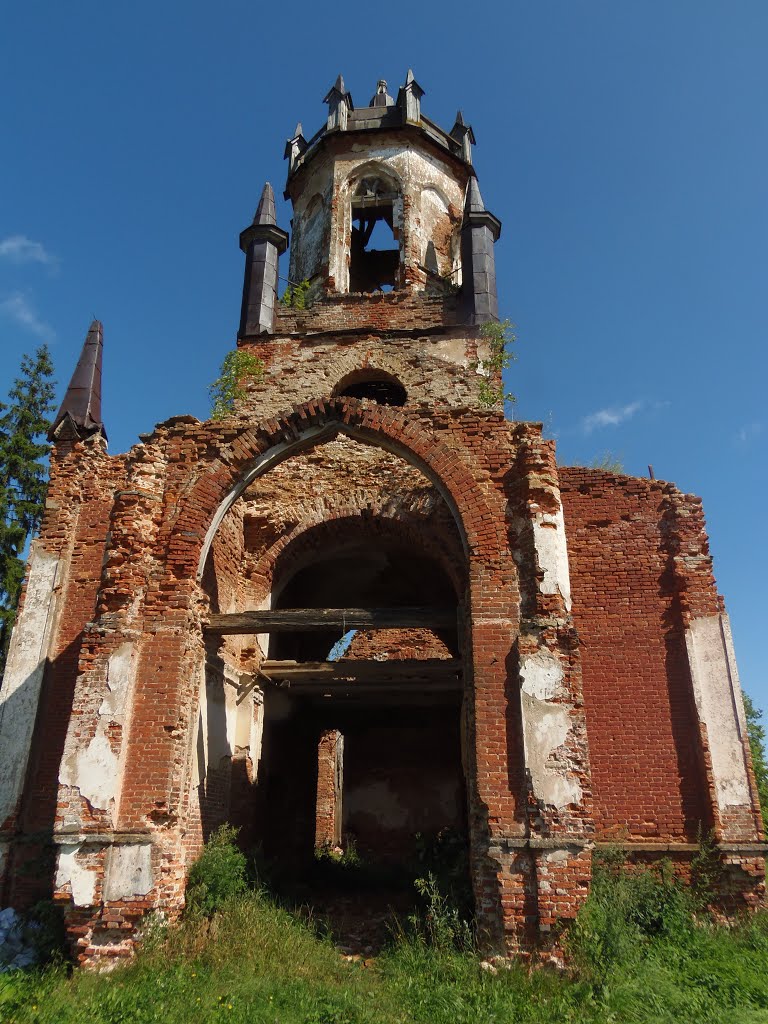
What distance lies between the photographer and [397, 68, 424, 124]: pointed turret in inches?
599

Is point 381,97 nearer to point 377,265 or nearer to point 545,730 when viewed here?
point 377,265

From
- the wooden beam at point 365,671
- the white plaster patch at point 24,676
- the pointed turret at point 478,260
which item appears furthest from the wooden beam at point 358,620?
the pointed turret at point 478,260

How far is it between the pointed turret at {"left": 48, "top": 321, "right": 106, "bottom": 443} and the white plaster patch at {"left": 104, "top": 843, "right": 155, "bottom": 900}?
6.02 m

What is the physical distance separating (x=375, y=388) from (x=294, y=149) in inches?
271

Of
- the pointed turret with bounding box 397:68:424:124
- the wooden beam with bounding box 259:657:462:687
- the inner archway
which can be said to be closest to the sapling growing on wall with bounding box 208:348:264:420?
the inner archway

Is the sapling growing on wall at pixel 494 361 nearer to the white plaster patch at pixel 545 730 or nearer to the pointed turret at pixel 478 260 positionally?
the pointed turret at pixel 478 260

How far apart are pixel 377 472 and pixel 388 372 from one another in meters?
2.48

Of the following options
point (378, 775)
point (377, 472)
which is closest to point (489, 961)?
point (377, 472)

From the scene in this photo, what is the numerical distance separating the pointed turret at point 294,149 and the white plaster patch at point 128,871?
13.9 m

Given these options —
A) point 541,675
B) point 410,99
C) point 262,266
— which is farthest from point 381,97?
point 541,675

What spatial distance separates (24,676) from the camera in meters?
8.92

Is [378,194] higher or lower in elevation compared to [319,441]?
higher

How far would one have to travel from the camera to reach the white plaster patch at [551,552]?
7301 millimetres

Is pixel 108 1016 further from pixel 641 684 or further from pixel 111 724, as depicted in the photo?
pixel 641 684
